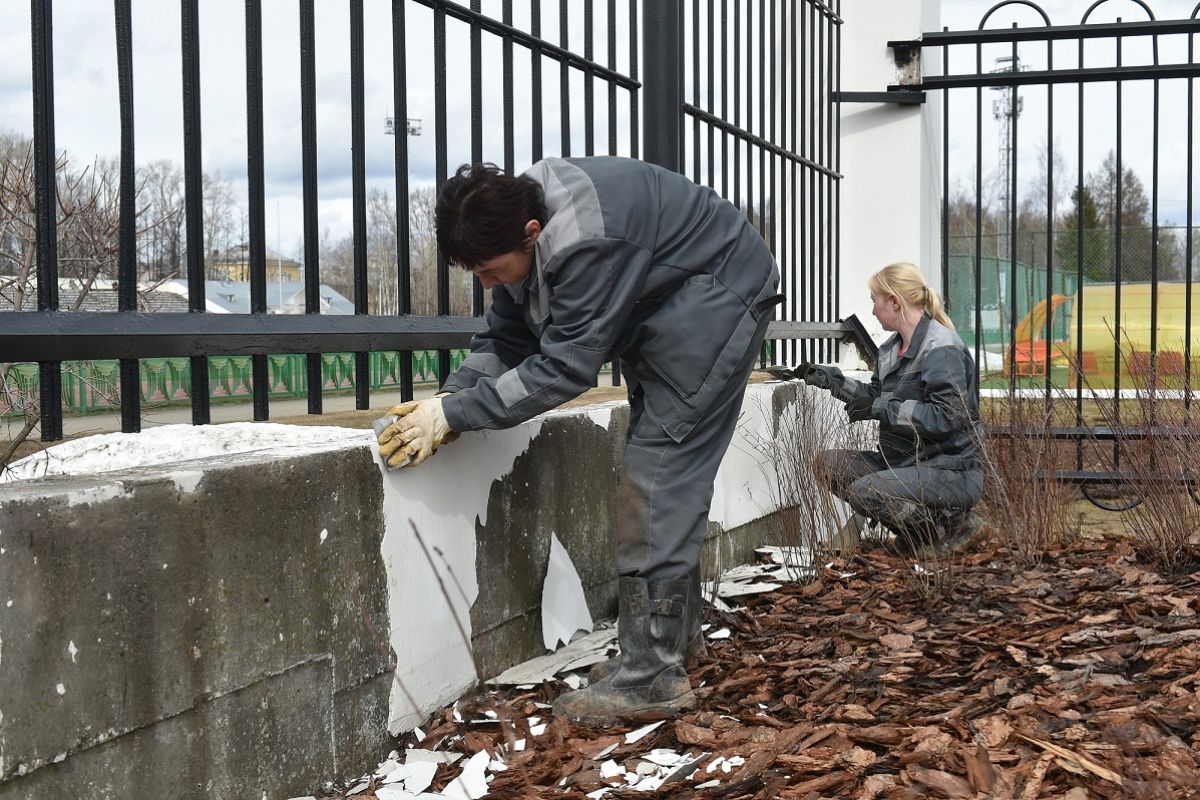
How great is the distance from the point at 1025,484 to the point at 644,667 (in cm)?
234

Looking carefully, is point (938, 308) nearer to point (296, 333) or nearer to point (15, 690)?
point (296, 333)

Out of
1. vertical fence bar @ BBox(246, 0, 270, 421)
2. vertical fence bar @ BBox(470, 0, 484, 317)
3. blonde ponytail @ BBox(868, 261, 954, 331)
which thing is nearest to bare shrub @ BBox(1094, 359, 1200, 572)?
blonde ponytail @ BBox(868, 261, 954, 331)

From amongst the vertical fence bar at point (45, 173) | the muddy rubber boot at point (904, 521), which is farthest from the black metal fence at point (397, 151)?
the muddy rubber boot at point (904, 521)

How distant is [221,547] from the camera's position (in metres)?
2.23

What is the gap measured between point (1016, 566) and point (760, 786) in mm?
2448

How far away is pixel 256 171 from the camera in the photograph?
2658 millimetres

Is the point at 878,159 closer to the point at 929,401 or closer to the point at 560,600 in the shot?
the point at 929,401

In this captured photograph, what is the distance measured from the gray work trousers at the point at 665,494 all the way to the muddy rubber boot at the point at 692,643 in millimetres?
140

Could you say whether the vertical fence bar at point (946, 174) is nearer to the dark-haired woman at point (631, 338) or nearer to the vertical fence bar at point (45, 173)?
the dark-haired woman at point (631, 338)

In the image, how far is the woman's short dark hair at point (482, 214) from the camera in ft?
8.99

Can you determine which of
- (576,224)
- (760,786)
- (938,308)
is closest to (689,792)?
(760,786)

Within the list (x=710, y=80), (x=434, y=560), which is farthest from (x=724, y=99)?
(x=434, y=560)

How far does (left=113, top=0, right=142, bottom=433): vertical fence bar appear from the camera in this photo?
2.26m

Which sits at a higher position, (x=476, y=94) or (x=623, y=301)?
(x=476, y=94)
